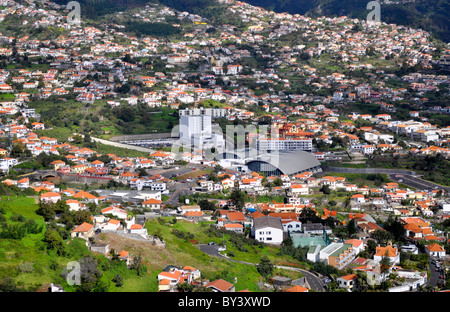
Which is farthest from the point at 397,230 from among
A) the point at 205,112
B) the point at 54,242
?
the point at 205,112

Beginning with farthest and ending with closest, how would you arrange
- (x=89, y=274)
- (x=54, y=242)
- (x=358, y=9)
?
(x=358, y=9) → (x=54, y=242) → (x=89, y=274)

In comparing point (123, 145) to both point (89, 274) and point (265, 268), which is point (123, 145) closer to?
point (265, 268)

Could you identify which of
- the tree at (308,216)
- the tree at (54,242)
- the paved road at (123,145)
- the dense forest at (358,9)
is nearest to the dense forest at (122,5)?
the dense forest at (358,9)

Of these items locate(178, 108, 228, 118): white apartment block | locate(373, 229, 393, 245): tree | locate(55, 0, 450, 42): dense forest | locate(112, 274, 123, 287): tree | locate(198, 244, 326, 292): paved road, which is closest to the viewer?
locate(112, 274, 123, 287): tree

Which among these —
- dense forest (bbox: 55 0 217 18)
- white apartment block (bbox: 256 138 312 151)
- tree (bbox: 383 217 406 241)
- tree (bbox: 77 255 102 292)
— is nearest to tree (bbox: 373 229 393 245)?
tree (bbox: 383 217 406 241)

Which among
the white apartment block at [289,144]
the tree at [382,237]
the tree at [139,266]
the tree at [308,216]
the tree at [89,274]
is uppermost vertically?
the white apartment block at [289,144]

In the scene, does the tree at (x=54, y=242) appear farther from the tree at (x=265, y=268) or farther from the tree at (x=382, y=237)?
the tree at (x=382, y=237)

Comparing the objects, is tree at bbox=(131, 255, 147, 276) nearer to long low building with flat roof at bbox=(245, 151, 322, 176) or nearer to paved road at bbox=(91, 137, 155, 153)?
long low building with flat roof at bbox=(245, 151, 322, 176)

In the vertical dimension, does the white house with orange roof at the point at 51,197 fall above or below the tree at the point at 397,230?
above
